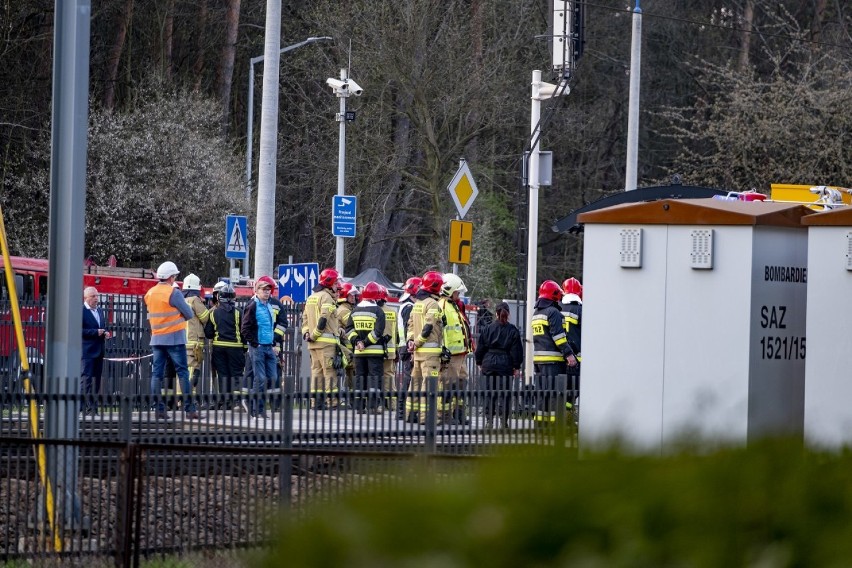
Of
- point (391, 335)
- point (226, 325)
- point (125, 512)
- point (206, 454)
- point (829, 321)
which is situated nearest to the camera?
point (125, 512)

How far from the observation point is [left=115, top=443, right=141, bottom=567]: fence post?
673 cm

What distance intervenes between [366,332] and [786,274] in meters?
10.5

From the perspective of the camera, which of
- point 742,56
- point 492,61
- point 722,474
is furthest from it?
point 742,56

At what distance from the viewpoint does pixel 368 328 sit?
18812 mm

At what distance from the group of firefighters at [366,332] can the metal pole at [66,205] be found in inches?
162

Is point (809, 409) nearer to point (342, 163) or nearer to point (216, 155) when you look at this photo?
point (342, 163)

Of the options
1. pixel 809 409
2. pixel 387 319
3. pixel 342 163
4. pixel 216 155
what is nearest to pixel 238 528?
pixel 809 409

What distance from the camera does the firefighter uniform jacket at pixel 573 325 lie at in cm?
1609

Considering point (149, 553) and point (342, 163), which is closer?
point (149, 553)

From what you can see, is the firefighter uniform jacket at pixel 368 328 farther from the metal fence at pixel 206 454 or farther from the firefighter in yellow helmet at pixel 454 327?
the metal fence at pixel 206 454

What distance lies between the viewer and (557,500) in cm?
221

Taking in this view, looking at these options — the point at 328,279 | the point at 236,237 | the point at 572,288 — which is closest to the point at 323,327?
the point at 328,279

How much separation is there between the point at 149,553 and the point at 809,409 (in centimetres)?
412

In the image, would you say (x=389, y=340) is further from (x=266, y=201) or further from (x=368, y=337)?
(x=266, y=201)
